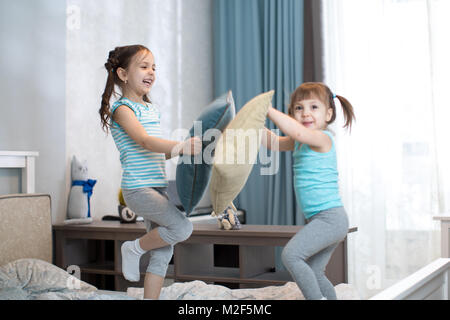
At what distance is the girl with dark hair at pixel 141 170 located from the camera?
1.52 metres

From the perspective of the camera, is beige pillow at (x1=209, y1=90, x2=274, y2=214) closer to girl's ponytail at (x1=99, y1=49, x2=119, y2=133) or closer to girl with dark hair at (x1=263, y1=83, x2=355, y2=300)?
girl with dark hair at (x1=263, y1=83, x2=355, y2=300)

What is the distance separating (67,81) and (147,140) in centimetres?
141

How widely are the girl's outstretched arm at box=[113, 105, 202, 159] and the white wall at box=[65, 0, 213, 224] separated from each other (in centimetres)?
125

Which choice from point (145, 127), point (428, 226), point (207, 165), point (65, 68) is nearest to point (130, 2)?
point (65, 68)

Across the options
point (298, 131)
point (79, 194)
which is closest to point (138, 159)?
point (298, 131)

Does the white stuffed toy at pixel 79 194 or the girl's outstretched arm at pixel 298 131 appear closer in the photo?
the girl's outstretched arm at pixel 298 131

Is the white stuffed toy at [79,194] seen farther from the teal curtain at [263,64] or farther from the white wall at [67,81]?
the teal curtain at [263,64]

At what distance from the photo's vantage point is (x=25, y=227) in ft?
7.15

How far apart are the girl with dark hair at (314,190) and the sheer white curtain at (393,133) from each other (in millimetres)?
1989

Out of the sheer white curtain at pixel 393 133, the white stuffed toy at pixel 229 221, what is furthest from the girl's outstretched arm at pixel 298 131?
the sheer white curtain at pixel 393 133
